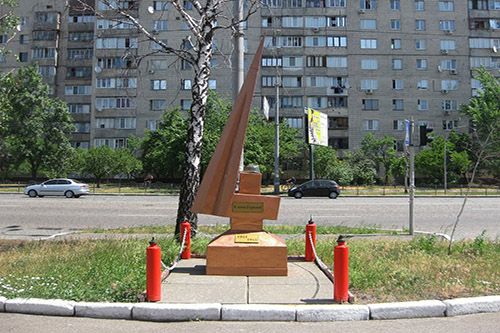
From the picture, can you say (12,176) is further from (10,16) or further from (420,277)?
(420,277)

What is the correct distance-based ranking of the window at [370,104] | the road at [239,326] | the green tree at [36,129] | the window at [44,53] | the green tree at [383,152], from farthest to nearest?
the window at [44,53] < the window at [370,104] < the green tree at [383,152] < the green tree at [36,129] < the road at [239,326]

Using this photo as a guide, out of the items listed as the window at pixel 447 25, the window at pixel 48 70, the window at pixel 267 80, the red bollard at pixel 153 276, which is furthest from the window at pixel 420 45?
the red bollard at pixel 153 276

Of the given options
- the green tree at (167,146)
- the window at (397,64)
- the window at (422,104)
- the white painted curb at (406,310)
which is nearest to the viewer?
the white painted curb at (406,310)

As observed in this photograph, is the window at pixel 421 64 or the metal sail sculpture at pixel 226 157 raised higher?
the window at pixel 421 64

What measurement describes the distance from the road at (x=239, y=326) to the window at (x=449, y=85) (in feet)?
188

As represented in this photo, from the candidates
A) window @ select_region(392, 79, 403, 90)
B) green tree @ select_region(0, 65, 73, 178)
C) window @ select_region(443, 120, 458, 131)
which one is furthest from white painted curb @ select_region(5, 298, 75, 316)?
window @ select_region(443, 120, 458, 131)

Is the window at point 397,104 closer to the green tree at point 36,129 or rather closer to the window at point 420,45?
the window at point 420,45

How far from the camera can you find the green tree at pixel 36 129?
48.3m

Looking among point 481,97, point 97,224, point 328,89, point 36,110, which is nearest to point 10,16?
point 97,224

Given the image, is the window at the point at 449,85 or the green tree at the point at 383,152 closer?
the green tree at the point at 383,152

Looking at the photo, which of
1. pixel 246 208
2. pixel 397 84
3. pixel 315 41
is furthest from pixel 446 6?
pixel 246 208

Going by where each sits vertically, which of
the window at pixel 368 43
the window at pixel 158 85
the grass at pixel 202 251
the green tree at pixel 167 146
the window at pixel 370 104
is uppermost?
the window at pixel 368 43

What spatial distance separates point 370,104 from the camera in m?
55.4

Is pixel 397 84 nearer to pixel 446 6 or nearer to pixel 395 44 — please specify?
pixel 395 44
